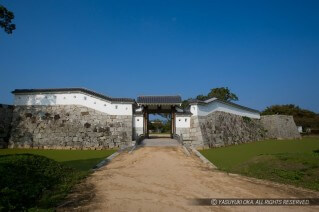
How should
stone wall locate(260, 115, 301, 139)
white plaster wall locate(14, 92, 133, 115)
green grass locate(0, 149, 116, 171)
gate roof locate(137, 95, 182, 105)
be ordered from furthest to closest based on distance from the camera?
stone wall locate(260, 115, 301, 139)
white plaster wall locate(14, 92, 133, 115)
gate roof locate(137, 95, 182, 105)
green grass locate(0, 149, 116, 171)

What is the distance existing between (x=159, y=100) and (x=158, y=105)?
45 cm

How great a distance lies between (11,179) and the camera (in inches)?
208

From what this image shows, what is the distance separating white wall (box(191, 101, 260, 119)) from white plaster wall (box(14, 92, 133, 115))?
6.50 metres

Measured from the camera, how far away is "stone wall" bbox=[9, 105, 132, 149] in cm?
1736

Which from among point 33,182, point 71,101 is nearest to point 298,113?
point 71,101

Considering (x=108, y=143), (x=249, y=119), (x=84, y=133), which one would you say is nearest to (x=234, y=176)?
(x=108, y=143)

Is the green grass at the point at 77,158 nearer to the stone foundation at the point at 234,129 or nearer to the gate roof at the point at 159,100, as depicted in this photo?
the gate roof at the point at 159,100

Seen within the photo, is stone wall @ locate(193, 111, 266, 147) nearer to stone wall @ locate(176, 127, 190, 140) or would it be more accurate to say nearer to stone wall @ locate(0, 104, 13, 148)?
stone wall @ locate(176, 127, 190, 140)

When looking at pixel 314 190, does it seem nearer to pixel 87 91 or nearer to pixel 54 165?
pixel 54 165

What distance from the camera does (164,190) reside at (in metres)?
5.83

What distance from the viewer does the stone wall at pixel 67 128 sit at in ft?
56.9

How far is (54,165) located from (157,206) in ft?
14.9

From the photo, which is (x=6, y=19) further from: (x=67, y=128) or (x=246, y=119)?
(x=246, y=119)

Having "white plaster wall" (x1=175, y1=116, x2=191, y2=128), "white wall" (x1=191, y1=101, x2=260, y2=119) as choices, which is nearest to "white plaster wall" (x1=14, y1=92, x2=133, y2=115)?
"white plaster wall" (x1=175, y1=116, x2=191, y2=128)
